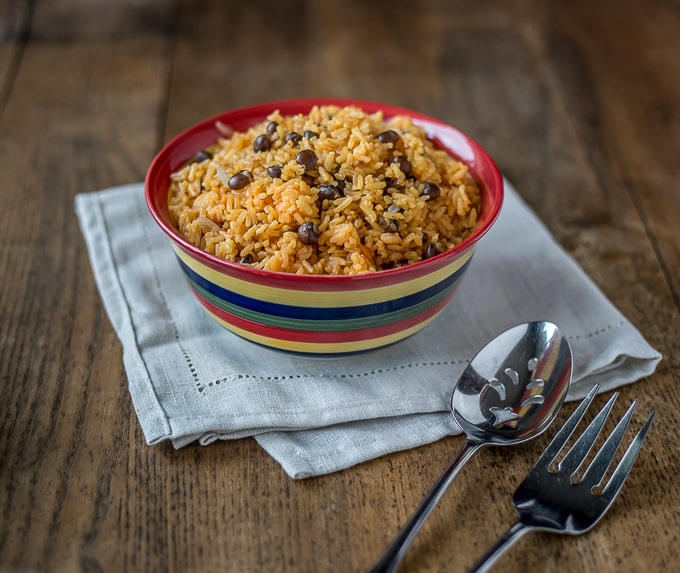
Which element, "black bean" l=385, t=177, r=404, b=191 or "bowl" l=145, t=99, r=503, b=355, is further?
"black bean" l=385, t=177, r=404, b=191

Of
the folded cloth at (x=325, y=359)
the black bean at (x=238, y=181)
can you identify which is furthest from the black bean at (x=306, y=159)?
the folded cloth at (x=325, y=359)

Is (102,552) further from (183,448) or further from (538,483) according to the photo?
(538,483)

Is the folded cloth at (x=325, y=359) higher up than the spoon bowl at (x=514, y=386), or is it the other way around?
the spoon bowl at (x=514, y=386)

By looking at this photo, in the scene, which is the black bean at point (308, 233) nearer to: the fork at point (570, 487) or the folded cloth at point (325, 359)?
the folded cloth at point (325, 359)

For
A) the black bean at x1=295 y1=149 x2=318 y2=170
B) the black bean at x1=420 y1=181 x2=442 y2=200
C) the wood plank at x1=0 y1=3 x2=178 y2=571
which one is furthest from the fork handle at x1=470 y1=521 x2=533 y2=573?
the black bean at x1=295 y1=149 x2=318 y2=170

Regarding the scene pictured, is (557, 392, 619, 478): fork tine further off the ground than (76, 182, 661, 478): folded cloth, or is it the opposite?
(557, 392, 619, 478): fork tine

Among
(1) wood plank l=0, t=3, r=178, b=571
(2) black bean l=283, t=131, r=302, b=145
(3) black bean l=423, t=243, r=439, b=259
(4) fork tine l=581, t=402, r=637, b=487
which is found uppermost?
(2) black bean l=283, t=131, r=302, b=145

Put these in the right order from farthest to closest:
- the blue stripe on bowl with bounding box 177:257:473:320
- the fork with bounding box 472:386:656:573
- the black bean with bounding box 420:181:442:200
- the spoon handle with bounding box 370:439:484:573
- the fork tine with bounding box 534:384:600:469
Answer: the black bean with bounding box 420:181:442:200, the blue stripe on bowl with bounding box 177:257:473:320, the fork tine with bounding box 534:384:600:469, the fork with bounding box 472:386:656:573, the spoon handle with bounding box 370:439:484:573

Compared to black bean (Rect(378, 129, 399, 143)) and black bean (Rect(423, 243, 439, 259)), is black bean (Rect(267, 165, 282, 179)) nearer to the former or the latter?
black bean (Rect(378, 129, 399, 143))
